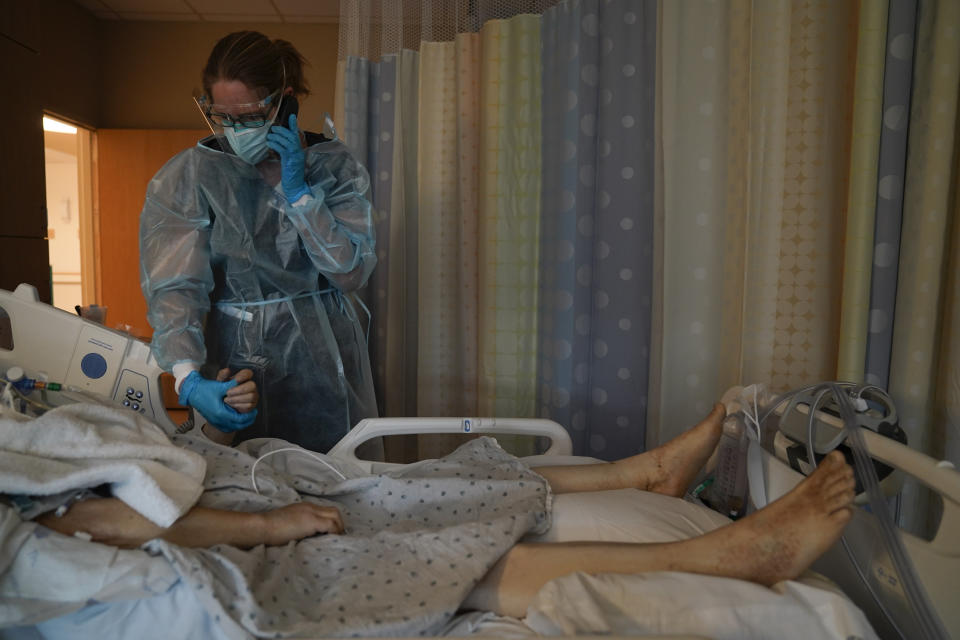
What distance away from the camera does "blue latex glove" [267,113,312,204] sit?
1482mm

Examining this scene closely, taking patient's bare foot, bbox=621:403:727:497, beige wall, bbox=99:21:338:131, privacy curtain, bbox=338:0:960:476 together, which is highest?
beige wall, bbox=99:21:338:131

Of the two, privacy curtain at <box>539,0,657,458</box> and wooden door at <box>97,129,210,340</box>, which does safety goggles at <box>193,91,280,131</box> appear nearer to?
privacy curtain at <box>539,0,657,458</box>

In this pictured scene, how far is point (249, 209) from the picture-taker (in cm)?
162

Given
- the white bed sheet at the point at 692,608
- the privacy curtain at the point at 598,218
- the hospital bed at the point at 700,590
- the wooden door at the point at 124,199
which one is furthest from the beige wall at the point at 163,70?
the white bed sheet at the point at 692,608

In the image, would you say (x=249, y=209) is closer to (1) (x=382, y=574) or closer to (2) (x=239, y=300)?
(2) (x=239, y=300)

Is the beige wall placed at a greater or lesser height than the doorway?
greater

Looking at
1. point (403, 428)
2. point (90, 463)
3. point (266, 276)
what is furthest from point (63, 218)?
point (90, 463)

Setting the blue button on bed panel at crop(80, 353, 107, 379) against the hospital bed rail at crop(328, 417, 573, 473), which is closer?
the blue button on bed panel at crop(80, 353, 107, 379)

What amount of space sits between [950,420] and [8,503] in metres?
1.66

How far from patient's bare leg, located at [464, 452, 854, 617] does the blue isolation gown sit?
2.80ft

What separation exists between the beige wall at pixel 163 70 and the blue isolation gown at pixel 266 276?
2940 millimetres

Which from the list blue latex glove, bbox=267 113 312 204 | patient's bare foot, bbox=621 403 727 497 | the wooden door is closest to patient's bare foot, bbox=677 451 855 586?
patient's bare foot, bbox=621 403 727 497

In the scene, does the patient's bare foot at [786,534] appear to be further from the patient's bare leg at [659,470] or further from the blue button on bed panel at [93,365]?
the blue button on bed panel at [93,365]

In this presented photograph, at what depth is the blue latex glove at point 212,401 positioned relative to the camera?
4.64 ft
